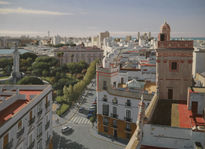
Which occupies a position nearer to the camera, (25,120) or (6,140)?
(6,140)

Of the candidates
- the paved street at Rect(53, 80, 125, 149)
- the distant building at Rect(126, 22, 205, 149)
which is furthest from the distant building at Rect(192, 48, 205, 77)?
the paved street at Rect(53, 80, 125, 149)

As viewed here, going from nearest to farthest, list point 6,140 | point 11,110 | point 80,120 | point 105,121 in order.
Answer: point 6,140 → point 11,110 → point 105,121 → point 80,120

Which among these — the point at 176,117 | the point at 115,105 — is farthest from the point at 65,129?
the point at 176,117

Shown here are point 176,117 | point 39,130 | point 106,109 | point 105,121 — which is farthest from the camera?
point 105,121

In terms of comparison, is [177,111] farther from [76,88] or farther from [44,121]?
[76,88]

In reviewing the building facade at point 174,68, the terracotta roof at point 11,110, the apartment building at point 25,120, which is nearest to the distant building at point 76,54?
the apartment building at point 25,120

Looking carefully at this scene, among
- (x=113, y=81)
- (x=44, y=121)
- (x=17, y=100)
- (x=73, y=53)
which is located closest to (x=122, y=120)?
(x=113, y=81)

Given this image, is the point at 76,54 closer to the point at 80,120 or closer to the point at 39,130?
the point at 80,120

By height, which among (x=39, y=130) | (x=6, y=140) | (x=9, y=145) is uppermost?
(x=6, y=140)
